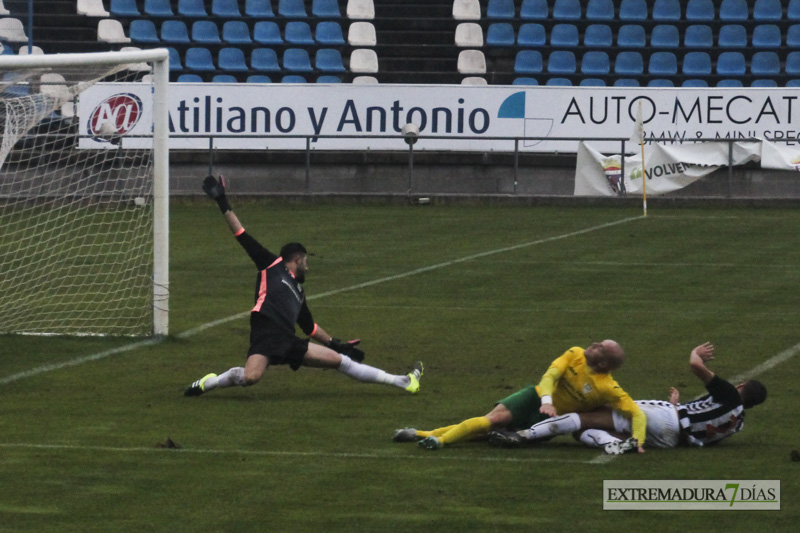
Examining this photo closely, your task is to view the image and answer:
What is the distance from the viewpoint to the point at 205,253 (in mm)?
21344

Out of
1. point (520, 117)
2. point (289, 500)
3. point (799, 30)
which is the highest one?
point (799, 30)

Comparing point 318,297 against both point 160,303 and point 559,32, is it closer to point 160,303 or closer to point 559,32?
point 160,303

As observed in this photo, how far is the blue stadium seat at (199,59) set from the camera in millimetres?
32812

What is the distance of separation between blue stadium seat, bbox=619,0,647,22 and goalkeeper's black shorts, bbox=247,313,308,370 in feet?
78.2

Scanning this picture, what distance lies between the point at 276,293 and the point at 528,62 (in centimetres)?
2231

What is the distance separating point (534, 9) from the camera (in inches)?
1336

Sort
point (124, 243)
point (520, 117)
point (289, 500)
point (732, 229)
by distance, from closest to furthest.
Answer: point (289, 500), point (124, 243), point (732, 229), point (520, 117)

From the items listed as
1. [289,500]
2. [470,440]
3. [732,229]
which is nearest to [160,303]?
[470,440]

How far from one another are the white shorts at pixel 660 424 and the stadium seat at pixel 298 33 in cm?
2499

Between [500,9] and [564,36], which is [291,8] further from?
[564,36]

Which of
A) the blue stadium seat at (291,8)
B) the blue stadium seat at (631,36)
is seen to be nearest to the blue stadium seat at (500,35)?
the blue stadium seat at (631,36)

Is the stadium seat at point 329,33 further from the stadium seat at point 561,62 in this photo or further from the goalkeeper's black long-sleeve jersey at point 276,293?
the goalkeeper's black long-sleeve jersey at point 276,293

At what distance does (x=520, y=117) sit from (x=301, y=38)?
6532 millimetres

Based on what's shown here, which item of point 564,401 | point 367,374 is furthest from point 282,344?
point 564,401
